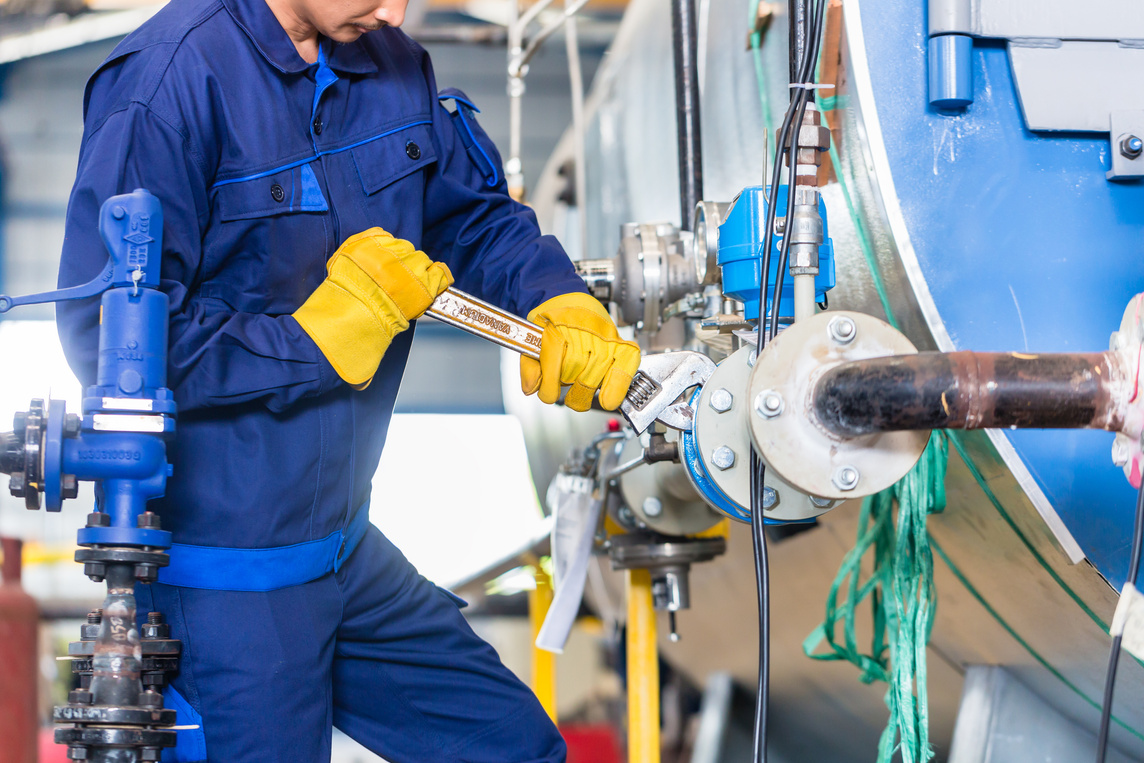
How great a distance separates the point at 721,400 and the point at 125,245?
511mm

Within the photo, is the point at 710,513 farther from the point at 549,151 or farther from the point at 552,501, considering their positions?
the point at 549,151

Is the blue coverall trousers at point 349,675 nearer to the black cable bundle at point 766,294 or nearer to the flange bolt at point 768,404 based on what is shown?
the black cable bundle at point 766,294

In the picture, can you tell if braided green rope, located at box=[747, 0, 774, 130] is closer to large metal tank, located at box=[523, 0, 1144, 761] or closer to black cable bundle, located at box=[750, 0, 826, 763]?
large metal tank, located at box=[523, 0, 1144, 761]

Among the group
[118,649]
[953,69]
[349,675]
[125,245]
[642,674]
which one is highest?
[953,69]

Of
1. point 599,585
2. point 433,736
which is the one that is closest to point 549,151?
point 599,585

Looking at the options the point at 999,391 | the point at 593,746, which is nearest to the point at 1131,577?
the point at 999,391

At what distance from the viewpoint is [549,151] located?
22.5ft

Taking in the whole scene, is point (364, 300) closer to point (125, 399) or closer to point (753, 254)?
point (125, 399)

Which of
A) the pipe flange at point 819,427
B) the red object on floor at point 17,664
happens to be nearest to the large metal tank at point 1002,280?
the pipe flange at point 819,427

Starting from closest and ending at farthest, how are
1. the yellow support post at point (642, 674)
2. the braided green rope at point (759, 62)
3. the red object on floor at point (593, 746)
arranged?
the braided green rope at point (759, 62) < the yellow support post at point (642, 674) < the red object on floor at point (593, 746)

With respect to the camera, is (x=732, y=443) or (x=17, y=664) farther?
(x=17, y=664)

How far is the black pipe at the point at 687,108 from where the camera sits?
1.28 metres

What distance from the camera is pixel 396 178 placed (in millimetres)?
1116

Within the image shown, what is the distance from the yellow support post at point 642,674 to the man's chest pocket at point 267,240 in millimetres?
712
